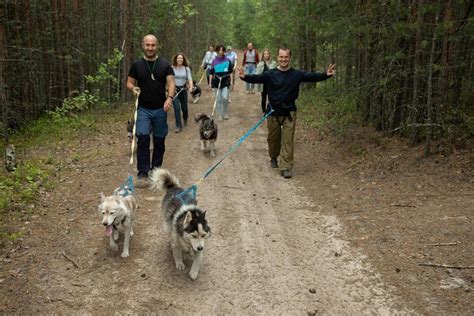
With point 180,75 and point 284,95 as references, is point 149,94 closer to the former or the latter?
point 284,95

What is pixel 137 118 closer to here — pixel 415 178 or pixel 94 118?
pixel 415 178

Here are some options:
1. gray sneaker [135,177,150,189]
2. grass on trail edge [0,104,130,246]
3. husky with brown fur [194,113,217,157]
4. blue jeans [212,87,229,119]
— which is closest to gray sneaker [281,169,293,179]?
husky with brown fur [194,113,217,157]

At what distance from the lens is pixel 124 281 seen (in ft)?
16.0

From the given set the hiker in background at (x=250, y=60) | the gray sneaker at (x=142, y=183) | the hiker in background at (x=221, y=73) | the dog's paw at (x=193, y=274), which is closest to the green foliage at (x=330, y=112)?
the hiker in background at (x=250, y=60)

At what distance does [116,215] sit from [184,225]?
103cm

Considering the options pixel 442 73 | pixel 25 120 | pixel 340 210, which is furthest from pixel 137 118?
pixel 25 120

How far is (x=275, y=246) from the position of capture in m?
5.81

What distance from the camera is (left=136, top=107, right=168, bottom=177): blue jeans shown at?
790 cm

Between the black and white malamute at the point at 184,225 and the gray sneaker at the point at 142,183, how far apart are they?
212 centimetres

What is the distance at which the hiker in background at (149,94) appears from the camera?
7.67 meters

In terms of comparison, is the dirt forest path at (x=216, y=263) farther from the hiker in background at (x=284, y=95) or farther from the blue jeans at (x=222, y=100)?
the blue jeans at (x=222, y=100)

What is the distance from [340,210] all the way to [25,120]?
511 inches

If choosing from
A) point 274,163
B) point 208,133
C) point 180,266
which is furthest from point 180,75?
point 180,266

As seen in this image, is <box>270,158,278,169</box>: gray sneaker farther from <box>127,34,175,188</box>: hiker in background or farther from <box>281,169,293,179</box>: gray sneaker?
<box>127,34,175,188</box>: hiker in background
